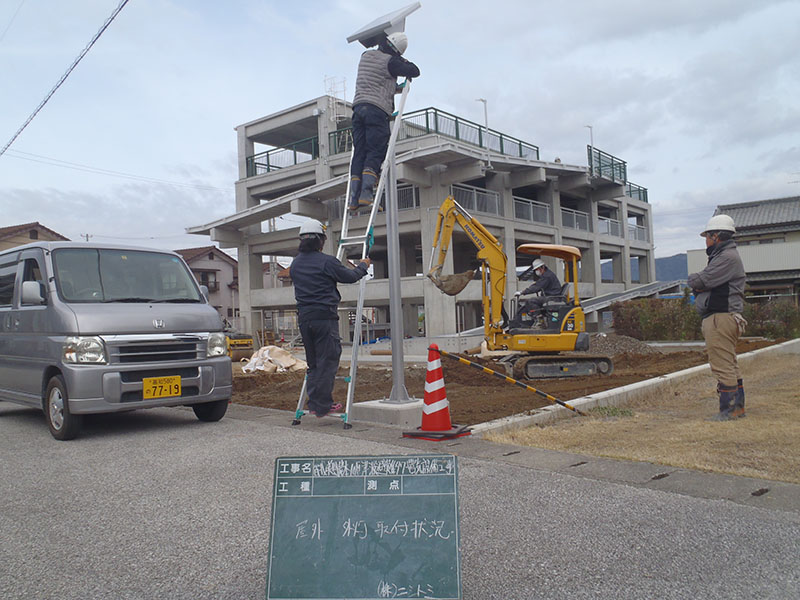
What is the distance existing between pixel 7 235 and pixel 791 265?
50.1m

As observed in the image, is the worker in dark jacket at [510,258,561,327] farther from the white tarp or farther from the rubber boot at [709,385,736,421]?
the rubber boot at [709,385,736,421]

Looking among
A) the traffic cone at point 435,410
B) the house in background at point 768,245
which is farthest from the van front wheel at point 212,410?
the house in background at point 768,245

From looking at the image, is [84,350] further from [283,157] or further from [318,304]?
[283,157]

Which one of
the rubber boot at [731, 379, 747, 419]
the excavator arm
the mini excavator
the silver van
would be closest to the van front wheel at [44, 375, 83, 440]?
the silver van

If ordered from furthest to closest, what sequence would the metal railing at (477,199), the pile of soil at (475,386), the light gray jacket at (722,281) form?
the metal railing at (477,199), the pile of soil at (475,386), the light gray jacket at (722,281)

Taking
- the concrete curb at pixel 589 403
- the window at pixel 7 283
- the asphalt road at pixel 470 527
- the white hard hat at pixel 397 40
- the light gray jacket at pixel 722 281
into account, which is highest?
the white hard hat at pixel 397 40

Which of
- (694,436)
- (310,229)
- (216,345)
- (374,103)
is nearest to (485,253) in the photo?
(374,103)

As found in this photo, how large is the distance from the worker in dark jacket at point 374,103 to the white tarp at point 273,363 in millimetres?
9188

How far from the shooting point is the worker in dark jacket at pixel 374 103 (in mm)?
6879

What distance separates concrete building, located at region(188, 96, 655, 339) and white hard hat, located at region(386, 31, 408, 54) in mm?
14533

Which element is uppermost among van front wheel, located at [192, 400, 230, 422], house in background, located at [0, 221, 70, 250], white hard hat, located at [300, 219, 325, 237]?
house in background, located at [0, 221, 70, 250]

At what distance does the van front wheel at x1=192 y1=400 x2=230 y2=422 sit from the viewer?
24.3 feet

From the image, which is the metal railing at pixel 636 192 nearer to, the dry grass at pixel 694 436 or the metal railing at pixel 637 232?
the metal railing at pixel 637 232

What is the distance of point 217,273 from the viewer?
184 ft
